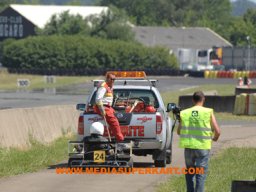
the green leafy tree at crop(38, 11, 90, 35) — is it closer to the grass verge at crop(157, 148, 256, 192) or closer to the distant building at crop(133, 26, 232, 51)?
the distant building at crop(133, 26, 232, 51)

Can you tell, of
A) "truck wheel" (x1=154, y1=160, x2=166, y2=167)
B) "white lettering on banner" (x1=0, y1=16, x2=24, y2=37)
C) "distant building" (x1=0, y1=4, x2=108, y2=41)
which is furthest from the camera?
"white lettering on banner" (x1=0, y1=16, x2=24, y2=37)

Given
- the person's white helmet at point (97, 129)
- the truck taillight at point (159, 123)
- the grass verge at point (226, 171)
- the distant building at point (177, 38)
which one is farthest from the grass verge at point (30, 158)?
the distant building at point (177, 38)

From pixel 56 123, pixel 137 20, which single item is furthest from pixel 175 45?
pixel 56 123

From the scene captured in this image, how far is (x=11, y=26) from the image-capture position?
437ft

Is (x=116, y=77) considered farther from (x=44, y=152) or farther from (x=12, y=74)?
(x=12, y=74)

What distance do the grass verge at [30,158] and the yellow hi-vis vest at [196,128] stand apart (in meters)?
4.49

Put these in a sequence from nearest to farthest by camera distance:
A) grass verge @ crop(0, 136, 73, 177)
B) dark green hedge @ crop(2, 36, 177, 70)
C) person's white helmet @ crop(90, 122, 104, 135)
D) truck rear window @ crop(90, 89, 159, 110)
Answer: person's white helmet @ crop(90, 122, 104, 135), grass verge @ crop(0, 136, 73, 177), truck rear window @ crop(90, 89, 159, 110), dark green hedge @ crop(2, 36, 177, 70)

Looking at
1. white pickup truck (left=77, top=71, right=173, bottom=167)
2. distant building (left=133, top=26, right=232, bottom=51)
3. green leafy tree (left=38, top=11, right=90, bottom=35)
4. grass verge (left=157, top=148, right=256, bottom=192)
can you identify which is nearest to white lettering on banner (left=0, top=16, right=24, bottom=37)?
green leafy tree (left=38, top=11, right=90, bottom=35)

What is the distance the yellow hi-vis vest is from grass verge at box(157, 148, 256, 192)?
1.60 metres

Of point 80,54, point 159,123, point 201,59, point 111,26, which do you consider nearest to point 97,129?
point 159,123

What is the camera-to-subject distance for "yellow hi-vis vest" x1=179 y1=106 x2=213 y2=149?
41.9ft

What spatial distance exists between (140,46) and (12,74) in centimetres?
1859

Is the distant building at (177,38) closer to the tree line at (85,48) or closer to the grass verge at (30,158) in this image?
the tree line at (85,48)

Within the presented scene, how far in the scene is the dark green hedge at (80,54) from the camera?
10344 cm
